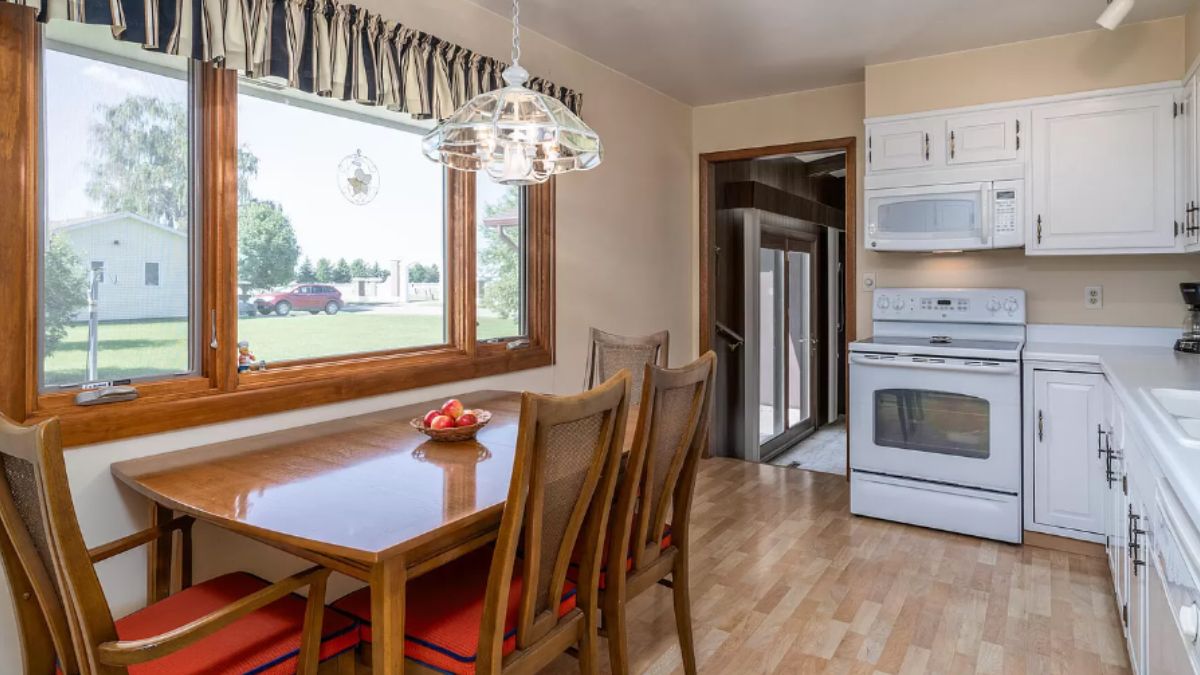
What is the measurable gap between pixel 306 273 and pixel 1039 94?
348cm

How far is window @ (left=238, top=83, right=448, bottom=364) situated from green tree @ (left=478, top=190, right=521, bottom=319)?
24 centimetres

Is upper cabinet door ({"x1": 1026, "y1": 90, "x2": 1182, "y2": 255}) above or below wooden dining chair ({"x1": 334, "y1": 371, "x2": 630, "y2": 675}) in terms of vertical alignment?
above

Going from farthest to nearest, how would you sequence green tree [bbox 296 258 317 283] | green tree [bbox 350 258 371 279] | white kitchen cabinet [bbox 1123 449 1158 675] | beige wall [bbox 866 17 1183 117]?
beige wall [bbox 866 17 1183 117] → green tree [bbox 350 258 371 279] → green tree [bbox 296 258 317 283] → white kitchen cabinet [bbox 1123 449 1158 675]

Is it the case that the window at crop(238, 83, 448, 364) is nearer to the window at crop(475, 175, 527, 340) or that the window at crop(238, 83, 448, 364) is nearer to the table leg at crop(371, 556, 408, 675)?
the window at crop(475, 175, 527, 340)

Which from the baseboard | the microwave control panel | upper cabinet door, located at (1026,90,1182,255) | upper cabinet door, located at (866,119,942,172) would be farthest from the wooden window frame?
upper cabinet door, located at (1026,90,1182,255)

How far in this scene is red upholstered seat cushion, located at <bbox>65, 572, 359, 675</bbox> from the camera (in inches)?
54.1

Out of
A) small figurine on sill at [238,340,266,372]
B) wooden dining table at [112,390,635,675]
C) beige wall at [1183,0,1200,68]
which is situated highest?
beige wall at [1183,0,1200,68]

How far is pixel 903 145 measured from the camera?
3.68 m

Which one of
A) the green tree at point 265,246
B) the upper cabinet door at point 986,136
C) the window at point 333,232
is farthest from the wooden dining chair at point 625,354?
the upper cabinet door at point 986,136

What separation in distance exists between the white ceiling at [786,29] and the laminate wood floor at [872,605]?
2426 millimetres

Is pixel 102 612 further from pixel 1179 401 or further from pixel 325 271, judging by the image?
pixel 1179 401

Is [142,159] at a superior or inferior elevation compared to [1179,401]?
superior

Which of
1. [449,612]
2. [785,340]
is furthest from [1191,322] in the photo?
[449,612]

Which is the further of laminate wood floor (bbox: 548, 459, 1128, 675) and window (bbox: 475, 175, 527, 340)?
window (bbox: 475, 175, 527, 340)
